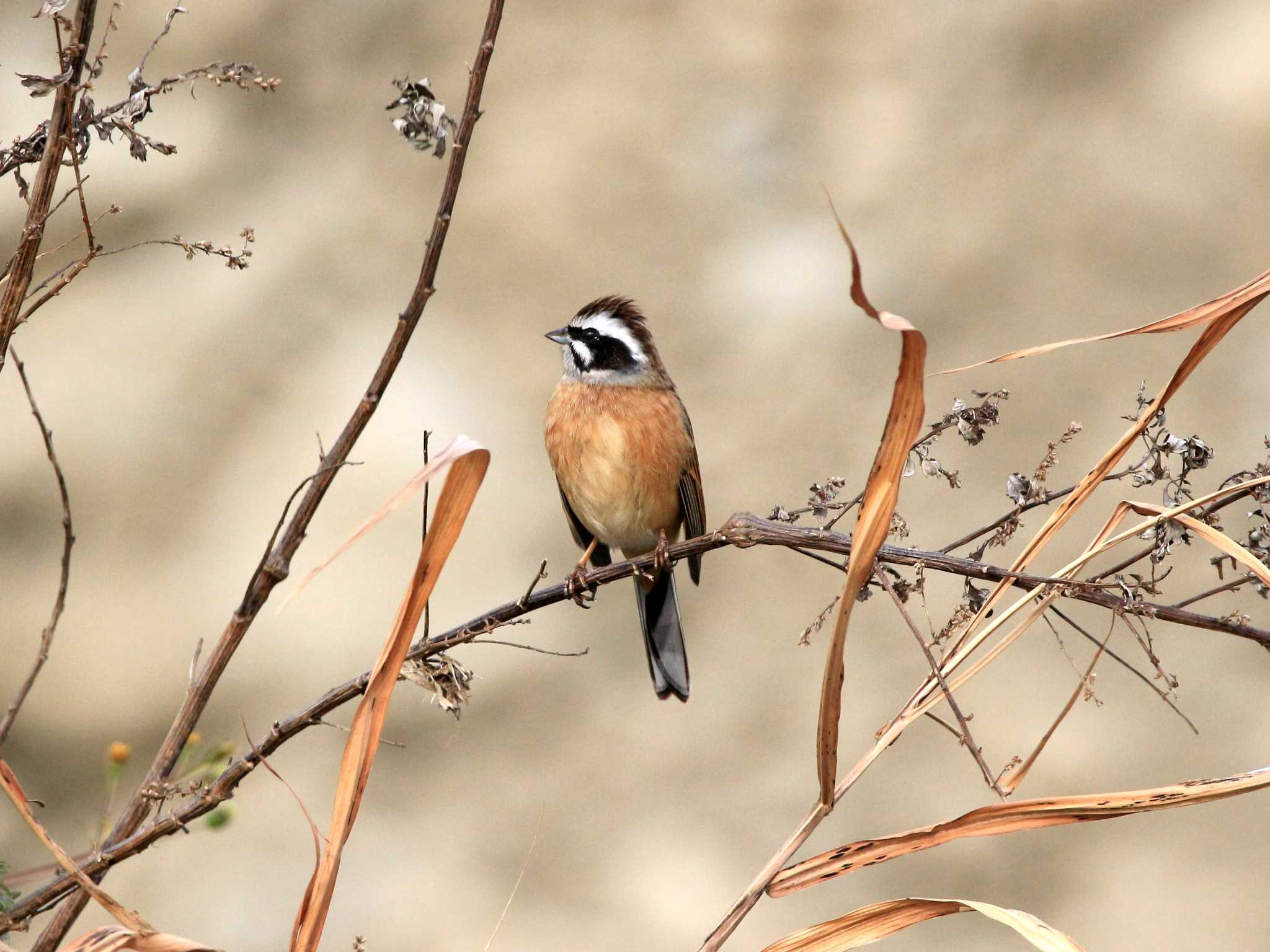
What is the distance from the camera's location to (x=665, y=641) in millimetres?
3744

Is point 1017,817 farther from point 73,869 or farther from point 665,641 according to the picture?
point 665,641

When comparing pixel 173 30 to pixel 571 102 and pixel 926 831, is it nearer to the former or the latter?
pixel 571 102

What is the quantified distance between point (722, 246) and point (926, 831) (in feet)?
14.0

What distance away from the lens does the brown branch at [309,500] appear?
1.50m

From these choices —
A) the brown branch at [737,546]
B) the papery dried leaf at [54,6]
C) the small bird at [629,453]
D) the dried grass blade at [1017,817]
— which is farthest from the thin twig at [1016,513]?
the small bird at [629,453]

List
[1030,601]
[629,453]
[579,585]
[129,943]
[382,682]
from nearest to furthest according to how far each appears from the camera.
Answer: [129,943]
[382,682]
[1030,601]
[579,585]
[629,453]

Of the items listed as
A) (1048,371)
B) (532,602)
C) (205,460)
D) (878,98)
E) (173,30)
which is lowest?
(532,602)

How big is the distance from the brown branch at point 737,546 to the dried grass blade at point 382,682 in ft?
0.39

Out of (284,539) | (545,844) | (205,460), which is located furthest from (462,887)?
(284,539)

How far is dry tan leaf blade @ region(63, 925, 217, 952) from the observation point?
1.27 meters

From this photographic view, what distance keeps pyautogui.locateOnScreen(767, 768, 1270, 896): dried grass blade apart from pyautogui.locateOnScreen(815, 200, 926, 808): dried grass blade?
10 centimetres

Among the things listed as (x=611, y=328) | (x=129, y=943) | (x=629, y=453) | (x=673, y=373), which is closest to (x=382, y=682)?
(x=129, y=943)

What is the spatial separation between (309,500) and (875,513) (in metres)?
0.72

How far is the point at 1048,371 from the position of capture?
5270 millimetres
